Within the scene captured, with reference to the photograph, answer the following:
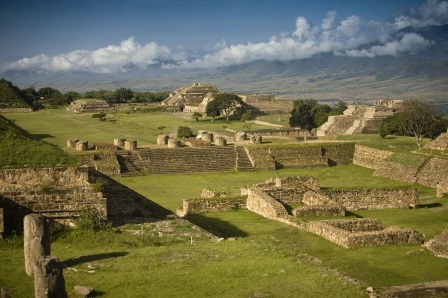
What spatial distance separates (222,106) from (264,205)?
5120 centimetres

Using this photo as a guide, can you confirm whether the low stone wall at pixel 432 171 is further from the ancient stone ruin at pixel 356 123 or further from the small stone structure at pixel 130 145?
the ancient stone ruin at pixel 356 123

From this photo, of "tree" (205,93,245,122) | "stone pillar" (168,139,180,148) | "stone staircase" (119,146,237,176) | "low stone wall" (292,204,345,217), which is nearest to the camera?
"low stone wall" (292,204,345,217)

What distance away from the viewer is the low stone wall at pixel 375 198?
882 inches

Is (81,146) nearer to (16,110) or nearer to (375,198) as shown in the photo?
(375,198)

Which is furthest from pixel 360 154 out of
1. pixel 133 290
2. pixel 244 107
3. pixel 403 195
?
pixel 244 107

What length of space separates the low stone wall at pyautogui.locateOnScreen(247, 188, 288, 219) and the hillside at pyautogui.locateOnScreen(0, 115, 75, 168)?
7178 mm

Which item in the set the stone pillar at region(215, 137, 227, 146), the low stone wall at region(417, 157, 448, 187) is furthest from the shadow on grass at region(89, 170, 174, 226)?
the stone pillar at region(215, 137, 227, 146)

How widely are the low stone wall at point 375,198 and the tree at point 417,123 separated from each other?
23326mm

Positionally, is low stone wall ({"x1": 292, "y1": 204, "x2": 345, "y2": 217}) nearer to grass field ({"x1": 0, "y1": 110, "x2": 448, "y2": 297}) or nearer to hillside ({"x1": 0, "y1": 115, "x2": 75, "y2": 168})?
grass field ({"x1": 0, "y1": 110, "x2": 448, "y2": 297})

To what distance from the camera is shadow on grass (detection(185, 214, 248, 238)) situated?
1753cm

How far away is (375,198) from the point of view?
74.2ft

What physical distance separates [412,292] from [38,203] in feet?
27.6

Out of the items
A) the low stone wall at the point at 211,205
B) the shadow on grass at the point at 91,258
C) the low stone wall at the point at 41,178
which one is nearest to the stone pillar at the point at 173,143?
the low stone wall at the point at 211,205

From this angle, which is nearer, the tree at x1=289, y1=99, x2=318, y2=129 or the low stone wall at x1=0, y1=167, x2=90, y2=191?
the low stone wall at x1=0, y1=167, x2=90, y2=191
